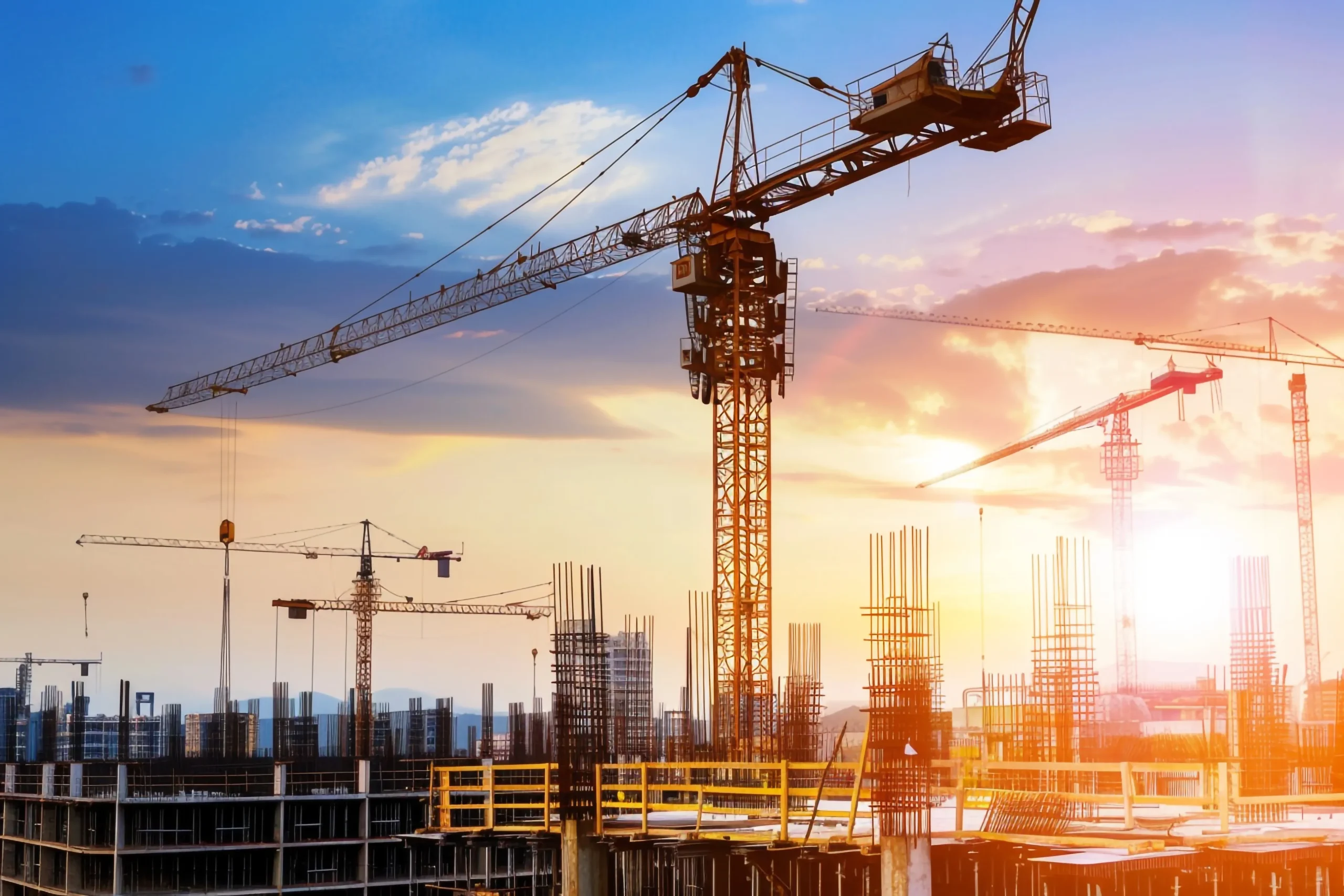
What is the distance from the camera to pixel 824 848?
18047mm

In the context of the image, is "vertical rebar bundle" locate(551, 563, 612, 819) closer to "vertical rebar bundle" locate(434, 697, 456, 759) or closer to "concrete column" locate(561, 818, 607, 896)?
"concrete column" locate(561, 818, 607, 896)

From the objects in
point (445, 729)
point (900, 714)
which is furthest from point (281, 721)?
point (900, 714)

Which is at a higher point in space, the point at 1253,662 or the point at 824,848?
the point at 1253,662

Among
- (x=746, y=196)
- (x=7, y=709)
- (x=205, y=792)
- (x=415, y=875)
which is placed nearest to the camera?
(x=746, y=196)

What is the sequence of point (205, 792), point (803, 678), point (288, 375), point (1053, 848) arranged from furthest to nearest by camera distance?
point (288, 375)
point (205, 792)
point (803, 678)
point (1053, 848)

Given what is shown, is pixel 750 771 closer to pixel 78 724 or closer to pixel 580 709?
pixel 580 709

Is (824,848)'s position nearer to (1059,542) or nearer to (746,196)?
(1059,542)

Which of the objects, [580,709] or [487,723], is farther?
[487,723]

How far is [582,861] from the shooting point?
70.8 ft

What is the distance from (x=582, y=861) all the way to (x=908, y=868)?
678 cm

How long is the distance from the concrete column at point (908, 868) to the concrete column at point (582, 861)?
6.31 metres

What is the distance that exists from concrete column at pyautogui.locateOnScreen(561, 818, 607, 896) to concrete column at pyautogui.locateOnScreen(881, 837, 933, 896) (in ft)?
20.7

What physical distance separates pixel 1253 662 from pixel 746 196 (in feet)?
68.5

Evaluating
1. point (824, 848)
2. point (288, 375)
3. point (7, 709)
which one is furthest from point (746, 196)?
point (7, 709)
